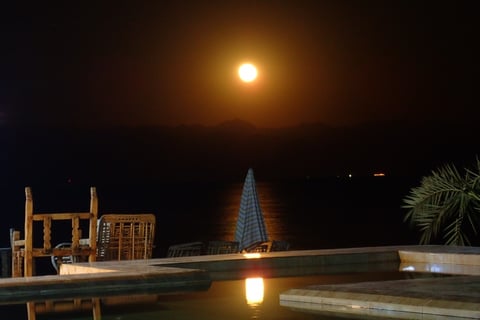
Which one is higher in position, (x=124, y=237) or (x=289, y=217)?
(x=289, y=217)

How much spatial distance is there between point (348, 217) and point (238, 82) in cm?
2967

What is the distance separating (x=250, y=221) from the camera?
15.9 meters

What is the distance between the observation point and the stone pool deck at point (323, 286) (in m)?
6.77

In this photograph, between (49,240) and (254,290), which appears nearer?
(254,290)

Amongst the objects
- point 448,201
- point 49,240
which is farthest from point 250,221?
point 49,240

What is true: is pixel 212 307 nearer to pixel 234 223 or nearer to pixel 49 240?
pixel 49 240

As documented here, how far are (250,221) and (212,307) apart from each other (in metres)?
8.45

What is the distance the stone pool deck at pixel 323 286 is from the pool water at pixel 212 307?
213mm

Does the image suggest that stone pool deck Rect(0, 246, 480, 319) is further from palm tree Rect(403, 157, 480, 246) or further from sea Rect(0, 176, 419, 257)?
sea Rect(0, 176, 419, 257)

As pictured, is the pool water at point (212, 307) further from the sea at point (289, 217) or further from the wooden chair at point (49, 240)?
the sea at point (289, 217)

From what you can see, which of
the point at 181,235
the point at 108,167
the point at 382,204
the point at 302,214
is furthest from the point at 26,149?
the point at 382,204

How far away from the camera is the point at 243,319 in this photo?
683cm

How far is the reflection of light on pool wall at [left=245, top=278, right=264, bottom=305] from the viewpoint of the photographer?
7891mm

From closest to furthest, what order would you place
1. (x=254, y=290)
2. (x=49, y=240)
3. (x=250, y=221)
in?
(x=254, y=290) → (x=49, y=240) → (x=250, y=221)
